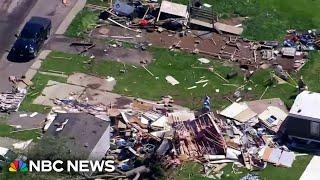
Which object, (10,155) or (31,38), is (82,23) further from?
(10,155)

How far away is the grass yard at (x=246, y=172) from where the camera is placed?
40906 mm

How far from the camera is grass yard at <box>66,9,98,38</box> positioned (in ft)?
171

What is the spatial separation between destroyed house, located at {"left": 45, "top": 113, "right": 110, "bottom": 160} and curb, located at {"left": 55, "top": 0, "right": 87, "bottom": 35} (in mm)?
12071

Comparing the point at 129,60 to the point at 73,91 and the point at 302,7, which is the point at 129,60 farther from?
the point at 302,7

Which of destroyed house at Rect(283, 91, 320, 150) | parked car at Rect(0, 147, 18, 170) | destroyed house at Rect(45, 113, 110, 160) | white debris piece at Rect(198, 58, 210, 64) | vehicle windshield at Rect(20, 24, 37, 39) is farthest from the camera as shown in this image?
white debris piece at Rect(198, 58, 210, 64)

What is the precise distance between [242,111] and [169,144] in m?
5.91

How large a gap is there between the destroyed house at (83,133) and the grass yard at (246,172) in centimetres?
432

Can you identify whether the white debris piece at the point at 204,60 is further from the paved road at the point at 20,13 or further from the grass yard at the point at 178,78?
the paved road at the point at 20,13

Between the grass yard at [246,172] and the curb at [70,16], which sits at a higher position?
the curb at [70,16]

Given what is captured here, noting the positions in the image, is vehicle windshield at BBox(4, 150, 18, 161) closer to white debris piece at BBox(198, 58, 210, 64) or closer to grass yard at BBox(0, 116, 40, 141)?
grass yard at BBox(0, 116, 40, 141)

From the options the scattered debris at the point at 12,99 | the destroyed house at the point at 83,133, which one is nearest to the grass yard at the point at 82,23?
the scattered debris at the point at 12,99

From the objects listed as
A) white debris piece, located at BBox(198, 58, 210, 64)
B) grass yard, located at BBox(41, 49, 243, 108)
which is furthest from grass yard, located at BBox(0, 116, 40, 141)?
white debris piece, located at BBox(198, 58, 210, 64)

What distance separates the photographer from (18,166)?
132 ft

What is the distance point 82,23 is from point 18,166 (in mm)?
15535
